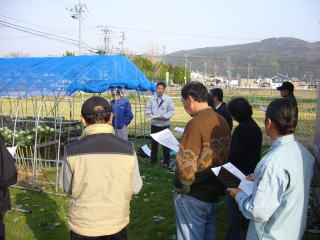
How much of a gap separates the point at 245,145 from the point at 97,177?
1961 mm

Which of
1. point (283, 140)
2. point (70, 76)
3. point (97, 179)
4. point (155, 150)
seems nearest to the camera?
point (283, 140)

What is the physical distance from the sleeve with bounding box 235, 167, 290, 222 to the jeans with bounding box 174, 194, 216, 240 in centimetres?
97

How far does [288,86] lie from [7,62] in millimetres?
8418

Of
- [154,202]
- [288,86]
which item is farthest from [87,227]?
[288,86]

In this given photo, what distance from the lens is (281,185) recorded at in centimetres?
207

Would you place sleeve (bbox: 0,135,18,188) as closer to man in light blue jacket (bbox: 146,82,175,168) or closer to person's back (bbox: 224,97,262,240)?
person's back (bbox: 224,97,262,240)

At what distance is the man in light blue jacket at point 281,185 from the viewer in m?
2.08

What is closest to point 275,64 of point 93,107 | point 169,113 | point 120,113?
point 169,113

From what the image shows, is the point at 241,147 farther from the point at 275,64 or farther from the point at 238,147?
the point at 275,64

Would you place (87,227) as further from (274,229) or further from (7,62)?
(7,62)

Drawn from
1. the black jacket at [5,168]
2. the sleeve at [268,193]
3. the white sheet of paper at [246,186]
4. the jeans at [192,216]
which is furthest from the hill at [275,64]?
the sleeve at [268,193]

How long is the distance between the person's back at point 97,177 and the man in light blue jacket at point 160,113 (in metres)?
6.03

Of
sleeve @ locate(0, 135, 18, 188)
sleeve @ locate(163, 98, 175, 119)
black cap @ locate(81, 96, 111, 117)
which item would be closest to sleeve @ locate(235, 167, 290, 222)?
black cap @ locate(81, 96, 111, 117)

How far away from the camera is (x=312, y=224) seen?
521 cm
